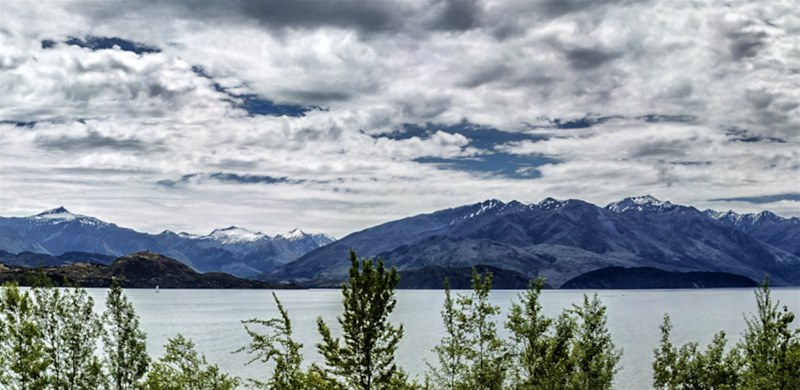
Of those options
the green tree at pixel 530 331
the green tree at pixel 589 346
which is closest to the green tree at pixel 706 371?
the green tree at pixel 589 346

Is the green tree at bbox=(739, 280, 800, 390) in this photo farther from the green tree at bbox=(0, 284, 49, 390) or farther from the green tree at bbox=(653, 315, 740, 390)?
the green tree at bbox=(0, 284, 49, 390)

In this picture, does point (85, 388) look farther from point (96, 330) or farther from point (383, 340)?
point (383, 340)

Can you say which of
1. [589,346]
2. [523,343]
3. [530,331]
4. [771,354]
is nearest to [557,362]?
[530,331]

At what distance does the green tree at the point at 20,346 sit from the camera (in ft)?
173

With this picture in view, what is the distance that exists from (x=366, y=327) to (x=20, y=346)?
35171 millimetres

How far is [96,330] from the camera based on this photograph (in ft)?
215

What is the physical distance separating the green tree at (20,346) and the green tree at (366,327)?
30854 mm

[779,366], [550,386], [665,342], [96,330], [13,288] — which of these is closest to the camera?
[550,386]

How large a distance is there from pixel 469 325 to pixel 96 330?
36727 millimetres

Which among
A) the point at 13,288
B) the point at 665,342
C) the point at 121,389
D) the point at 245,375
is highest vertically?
the point at 13,288

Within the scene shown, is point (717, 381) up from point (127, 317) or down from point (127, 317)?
down

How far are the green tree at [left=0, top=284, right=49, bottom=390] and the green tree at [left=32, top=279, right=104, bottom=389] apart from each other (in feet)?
14.4

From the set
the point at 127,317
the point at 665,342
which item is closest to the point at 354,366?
the point at 127,317

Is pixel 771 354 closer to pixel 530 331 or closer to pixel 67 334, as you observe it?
pixel 530 331
